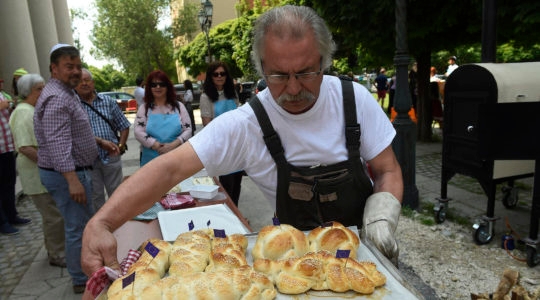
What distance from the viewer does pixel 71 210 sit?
3469 mm

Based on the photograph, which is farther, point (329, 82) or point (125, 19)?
point (125, 19)

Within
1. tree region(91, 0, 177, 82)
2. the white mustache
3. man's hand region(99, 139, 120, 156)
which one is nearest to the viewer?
the white mustache

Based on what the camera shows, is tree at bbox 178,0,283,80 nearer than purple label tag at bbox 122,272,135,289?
No

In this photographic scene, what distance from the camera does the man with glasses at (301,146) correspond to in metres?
1.49

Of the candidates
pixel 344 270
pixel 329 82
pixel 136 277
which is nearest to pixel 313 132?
pixel 329 82

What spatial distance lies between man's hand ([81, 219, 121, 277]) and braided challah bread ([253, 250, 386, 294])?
52cm

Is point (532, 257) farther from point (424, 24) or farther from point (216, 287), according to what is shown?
point (424, 24)

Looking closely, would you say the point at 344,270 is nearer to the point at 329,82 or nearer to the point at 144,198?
the point at 144,198

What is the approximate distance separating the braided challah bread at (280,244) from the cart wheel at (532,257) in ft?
10.5

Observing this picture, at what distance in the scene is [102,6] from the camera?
3438 centimetres

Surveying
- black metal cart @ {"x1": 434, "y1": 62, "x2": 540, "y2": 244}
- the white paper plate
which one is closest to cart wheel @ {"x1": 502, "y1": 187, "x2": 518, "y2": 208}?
black metal cart @ {"x1": 434, "y1": 62, "x2": 540, "y2": 244}

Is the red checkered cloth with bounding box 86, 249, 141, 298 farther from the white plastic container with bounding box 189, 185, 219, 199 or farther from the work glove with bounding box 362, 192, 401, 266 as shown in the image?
the white plastic container with bounding box 189, 185, 219, 199

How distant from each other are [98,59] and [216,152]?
40.1 m

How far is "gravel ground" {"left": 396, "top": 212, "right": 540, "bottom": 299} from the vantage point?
11.1ft
